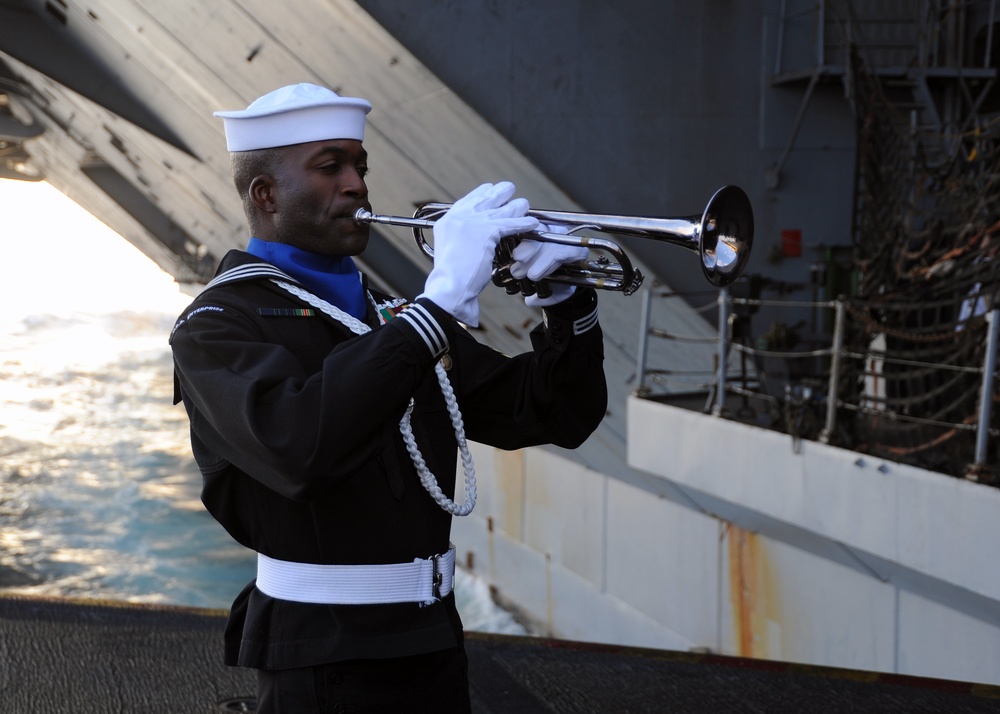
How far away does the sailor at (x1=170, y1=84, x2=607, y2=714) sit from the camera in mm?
1495

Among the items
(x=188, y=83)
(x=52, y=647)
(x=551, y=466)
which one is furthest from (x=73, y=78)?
(x=52, y=647)

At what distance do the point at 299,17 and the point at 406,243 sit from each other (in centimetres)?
213

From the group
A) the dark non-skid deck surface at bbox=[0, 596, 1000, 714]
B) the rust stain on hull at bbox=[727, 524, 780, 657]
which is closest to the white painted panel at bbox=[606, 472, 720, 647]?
the rust stain on hull at bbox=[727, 524, 780, 657]

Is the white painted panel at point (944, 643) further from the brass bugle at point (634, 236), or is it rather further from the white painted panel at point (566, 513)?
the brass bugle at point (634, 236)

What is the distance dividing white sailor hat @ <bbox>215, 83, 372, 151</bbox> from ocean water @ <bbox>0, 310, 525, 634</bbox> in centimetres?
A: 525

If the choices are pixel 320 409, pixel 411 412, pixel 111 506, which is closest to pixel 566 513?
pixel 411 412

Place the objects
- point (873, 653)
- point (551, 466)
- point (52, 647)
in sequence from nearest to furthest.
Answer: point (52, 647), point (873, 653), point (551, 466)

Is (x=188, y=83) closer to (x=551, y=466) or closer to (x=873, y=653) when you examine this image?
(x=551, y=466)

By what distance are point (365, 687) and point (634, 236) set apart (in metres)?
0.82

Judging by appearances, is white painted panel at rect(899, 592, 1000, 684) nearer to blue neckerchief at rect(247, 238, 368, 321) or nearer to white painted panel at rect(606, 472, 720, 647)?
white painted panel at rect(606, 472, 720, 647)

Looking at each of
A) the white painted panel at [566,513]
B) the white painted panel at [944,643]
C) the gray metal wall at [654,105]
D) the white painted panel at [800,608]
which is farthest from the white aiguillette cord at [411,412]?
the white painted panel at [566,513]

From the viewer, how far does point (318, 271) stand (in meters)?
1.74

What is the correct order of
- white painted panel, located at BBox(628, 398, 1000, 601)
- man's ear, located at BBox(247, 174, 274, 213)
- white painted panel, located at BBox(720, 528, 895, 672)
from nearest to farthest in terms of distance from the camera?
1. man's ear, located at BBox(247, 174, 274, 213)
2. white painted panel, located at BBox(628, 398, 1000, 601)
3. white painted panel, located at BBox(720, 528, 895, 672)

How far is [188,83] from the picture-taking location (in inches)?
369
